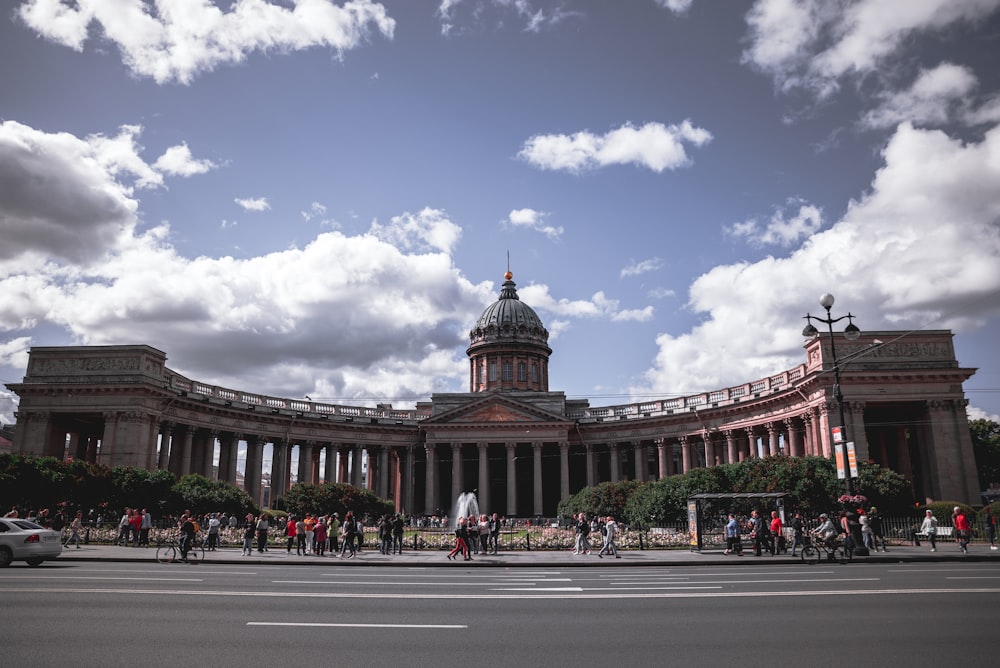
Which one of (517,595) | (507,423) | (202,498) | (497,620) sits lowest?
(517,595)

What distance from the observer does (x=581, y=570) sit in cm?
2411

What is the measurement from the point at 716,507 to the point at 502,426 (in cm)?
4009

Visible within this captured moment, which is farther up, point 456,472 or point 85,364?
point 85,364

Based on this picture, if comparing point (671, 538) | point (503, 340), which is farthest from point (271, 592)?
point (503, 340)

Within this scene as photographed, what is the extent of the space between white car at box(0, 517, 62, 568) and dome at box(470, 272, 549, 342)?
7059cm

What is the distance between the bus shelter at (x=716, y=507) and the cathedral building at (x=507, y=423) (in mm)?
5358

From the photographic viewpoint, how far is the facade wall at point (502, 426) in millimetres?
51312

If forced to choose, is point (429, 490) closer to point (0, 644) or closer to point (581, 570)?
point (581, 570)

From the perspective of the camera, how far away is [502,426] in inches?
3007

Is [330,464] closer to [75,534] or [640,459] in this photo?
[640,459]

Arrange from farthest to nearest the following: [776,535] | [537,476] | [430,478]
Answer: [430,478], [537,476], [776,535]

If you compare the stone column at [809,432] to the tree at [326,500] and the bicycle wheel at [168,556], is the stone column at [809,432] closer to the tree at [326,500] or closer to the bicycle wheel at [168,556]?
the tree at [326,500]

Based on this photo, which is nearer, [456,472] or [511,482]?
[511,482]

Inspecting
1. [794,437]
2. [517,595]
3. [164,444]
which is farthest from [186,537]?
[794,437]
